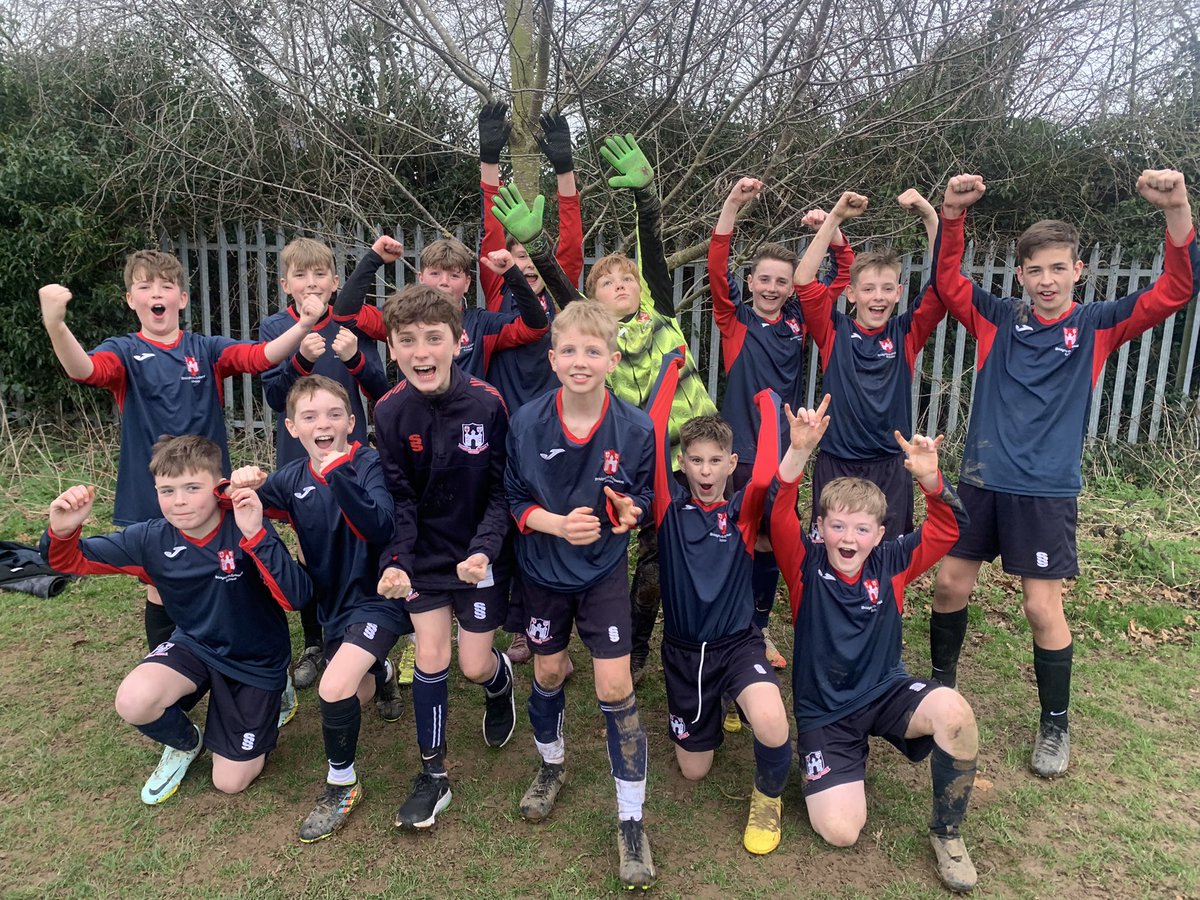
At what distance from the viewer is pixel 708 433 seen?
3.14 meters

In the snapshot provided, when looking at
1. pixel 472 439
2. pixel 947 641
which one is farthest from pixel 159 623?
pixel 947 641

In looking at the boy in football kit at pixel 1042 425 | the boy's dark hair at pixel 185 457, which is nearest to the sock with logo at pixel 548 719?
the boy's dark hair at pixel 185 457

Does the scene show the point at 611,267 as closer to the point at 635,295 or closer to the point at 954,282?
the point at 635,295

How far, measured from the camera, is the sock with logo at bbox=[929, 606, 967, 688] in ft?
12.2

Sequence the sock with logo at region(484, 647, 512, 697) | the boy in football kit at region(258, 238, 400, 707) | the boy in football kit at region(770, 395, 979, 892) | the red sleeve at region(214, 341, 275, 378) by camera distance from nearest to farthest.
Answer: the boy in football kit at region(770, 395, 979, 892) → the sock with logo at region(484, 647, 512, 697) → the red sleeve at region(214, 341, 275, 378) → the boy in football kit at region(258, 238, 400, 707)

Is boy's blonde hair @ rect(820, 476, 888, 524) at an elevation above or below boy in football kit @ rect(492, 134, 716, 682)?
below

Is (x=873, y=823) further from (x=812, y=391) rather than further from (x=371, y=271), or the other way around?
(x=812, y=391)

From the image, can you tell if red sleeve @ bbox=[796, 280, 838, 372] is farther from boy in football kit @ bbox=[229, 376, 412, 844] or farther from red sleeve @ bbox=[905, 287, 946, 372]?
boy in football kit @ bbox=[229, 376, 412, 844]

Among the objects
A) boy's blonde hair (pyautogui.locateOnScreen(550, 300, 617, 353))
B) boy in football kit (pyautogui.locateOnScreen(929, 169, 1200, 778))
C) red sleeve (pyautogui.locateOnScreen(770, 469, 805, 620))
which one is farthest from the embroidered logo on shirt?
boy in football kit (pyautogui.locateOnScreen(929, 169, 1200, 778))

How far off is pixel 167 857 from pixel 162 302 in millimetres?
2403

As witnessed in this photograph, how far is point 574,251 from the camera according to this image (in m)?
4.15

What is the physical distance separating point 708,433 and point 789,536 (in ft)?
1.75

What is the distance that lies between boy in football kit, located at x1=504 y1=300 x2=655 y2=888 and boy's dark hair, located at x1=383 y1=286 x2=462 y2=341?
448mm

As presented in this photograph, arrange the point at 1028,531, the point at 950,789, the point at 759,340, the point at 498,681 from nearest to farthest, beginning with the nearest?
the point at 950,789
the point at 1028,531
the point at 498,681
the point at 759,340
